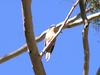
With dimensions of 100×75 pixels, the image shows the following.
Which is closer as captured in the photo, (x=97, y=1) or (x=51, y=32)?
(x=51, y=32)

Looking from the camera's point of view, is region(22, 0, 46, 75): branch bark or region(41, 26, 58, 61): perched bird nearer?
region(22, 0, 46, 75): branch bark

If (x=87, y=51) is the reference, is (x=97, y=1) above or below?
above

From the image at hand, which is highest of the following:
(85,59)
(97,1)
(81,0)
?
(97,1)

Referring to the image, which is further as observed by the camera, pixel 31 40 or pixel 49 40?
pixel 49 40

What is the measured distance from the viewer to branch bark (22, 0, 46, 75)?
1.41 feet

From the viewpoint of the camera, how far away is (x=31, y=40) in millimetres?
434

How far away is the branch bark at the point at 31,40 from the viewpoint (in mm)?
428

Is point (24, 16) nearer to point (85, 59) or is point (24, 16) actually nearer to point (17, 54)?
point (85, 59)

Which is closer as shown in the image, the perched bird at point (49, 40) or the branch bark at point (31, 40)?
the branch bark at point (31, 40)

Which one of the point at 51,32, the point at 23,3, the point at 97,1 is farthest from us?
the point at 97,1

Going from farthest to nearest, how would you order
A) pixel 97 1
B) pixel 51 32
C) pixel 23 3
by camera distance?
pixel 97 1 < pixel 51 32 < pixel 23 3

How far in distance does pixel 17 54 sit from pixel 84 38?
27cm

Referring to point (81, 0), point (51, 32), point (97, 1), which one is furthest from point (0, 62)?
point (97, 1)

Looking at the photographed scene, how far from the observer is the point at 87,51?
470 mm
